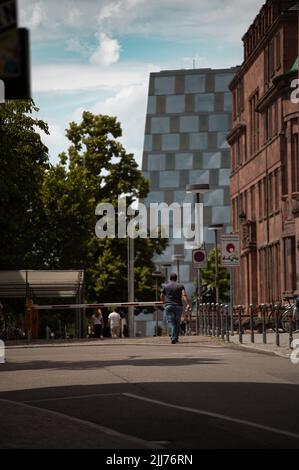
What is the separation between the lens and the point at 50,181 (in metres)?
70.2

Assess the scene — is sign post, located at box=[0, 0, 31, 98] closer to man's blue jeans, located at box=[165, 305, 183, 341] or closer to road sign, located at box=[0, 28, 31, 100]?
road sign, located at box=[0, 28, 31, 100]

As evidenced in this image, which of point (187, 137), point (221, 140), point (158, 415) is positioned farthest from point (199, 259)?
point (187, 137)

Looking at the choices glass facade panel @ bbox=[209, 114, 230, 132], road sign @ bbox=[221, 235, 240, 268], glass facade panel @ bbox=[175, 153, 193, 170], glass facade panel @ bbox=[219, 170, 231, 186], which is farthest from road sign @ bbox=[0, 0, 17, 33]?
glass facade panel @ bbox=[209, 114, 230, 132]

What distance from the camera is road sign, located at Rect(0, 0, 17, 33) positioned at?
11391 mm

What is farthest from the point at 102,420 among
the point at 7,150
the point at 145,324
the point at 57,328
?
the point at 145,324

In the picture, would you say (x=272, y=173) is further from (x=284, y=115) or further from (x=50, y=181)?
(x=50, y=181)

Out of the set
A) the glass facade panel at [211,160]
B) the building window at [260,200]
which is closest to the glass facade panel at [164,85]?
the glass facade panel at [211,160]

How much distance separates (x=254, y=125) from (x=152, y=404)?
5597 cm

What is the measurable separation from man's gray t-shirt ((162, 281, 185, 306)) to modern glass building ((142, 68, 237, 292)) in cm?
11057

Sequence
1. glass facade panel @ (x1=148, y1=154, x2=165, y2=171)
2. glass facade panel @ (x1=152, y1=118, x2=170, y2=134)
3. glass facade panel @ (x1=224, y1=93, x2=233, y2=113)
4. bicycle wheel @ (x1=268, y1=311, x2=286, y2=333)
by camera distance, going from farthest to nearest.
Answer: glass facade panel @ (x1=152, y1=118, x2=170, y2=134), glass facade panel @ (x1=224, y1=93, x2=233, y2=113), glass facade panel @ (x1=148, y1=154, x2=165, y2=171), bicycle wheel @ (x1=268, y1=311, x2=286, y2=333)

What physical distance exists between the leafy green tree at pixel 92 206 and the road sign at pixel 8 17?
54.5m

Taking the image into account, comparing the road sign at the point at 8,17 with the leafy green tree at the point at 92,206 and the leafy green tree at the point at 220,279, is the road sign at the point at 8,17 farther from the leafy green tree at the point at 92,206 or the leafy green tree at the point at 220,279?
the leafy green tree at the point at 220,279

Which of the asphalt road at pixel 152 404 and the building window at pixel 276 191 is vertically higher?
the building window at pixel 276 191

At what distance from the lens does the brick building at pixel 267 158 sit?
57128 millimetres
